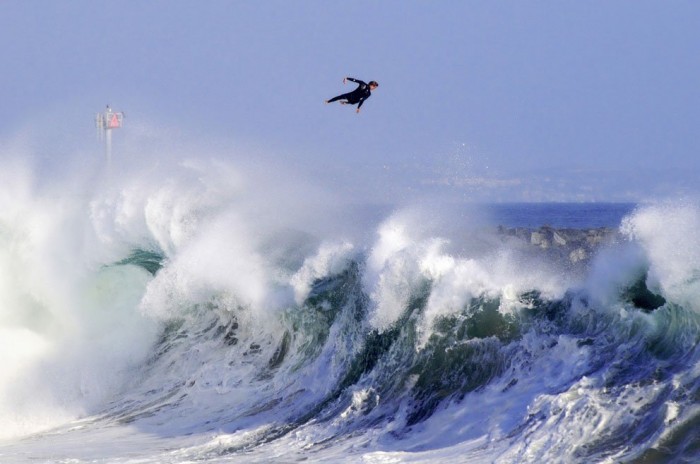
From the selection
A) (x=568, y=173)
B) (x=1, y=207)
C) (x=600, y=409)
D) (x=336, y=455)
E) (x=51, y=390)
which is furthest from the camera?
(x=568, y=173)

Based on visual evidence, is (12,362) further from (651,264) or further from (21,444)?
(651,264)

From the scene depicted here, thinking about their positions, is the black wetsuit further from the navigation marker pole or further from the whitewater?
A: the navigation marker pole

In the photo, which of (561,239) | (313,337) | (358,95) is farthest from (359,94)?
(561,239)

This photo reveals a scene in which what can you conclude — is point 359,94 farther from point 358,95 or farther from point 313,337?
point 313,337

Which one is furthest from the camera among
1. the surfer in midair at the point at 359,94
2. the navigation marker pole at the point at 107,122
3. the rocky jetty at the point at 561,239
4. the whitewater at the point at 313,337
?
the navigation marker pole at the point at 107,122

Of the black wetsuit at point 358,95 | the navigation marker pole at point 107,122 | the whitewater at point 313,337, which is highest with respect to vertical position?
the navigation marker pole at point 107,122

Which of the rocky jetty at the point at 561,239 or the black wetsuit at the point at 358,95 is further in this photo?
the rocky jetty at the point at 561,239

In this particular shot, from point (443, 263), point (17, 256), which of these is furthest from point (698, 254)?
point (17, 256)

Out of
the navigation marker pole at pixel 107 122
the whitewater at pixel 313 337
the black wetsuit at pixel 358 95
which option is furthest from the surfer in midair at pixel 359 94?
the navigation marker pole at pixel 107 122

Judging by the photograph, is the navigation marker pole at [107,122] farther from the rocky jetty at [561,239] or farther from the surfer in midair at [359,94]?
the surfer in midair at [359,94]
